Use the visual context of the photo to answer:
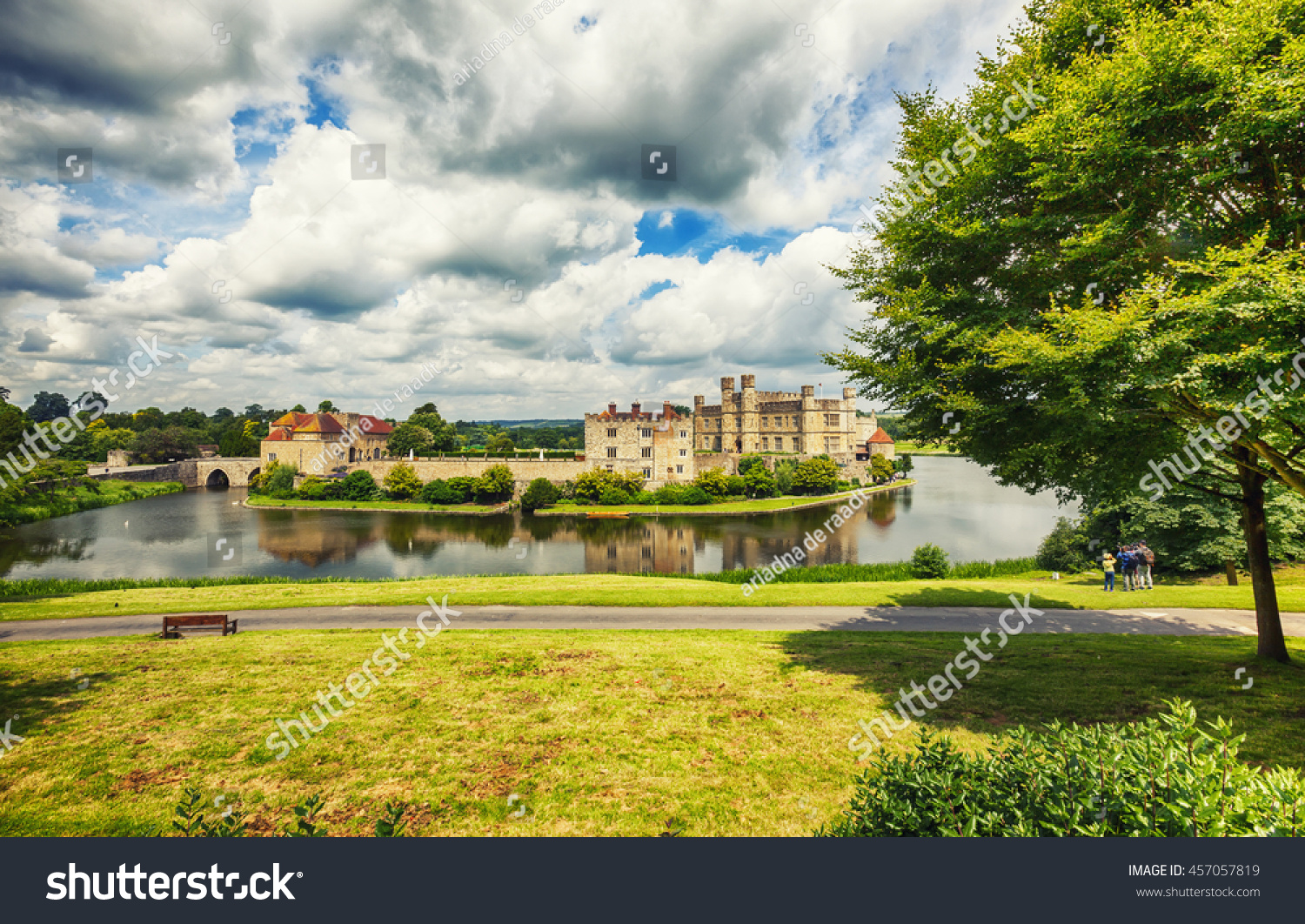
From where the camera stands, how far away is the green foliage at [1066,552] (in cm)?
2558

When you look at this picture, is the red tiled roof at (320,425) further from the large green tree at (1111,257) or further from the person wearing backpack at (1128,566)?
the person wearing backpack at (1128,566)

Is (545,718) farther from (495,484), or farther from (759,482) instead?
(759,482)

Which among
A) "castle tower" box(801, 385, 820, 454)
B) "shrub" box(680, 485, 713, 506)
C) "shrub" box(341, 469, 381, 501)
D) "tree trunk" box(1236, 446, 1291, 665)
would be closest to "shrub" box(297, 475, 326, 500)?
"shrub" box(341, 469, 381, 501)

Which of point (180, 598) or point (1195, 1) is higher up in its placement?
point (1195, 1)

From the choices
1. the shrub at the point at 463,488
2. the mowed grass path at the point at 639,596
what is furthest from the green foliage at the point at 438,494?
the mowed grass path at the point at 639,596

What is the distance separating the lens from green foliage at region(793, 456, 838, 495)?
67.6 metres

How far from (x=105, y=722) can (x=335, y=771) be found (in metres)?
4.48

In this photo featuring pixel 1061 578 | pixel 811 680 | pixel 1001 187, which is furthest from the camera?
pixel 1061 578

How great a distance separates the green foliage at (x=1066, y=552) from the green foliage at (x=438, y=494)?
55.9m

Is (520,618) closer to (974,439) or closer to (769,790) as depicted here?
(769,790)

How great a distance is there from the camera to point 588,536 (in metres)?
46.3

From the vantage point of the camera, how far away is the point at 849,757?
693cm

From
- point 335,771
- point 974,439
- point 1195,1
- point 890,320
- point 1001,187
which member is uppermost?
point 1195,1
